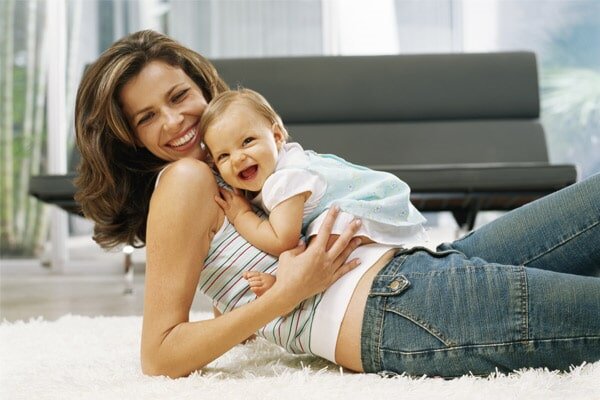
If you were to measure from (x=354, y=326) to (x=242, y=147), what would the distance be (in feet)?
1.20

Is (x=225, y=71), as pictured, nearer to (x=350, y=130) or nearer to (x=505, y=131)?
(x=350, y=130)

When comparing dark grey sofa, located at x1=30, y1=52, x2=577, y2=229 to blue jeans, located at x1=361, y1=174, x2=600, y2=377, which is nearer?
blue jeans, located at x1=361, y1=174, x2=600, y2=377

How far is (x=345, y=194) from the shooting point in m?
1.26

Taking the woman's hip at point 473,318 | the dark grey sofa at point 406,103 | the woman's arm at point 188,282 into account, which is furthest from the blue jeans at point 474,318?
the dark grey sofa at point 406,103

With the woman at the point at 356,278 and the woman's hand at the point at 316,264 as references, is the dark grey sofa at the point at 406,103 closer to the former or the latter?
the woman at the point at 356,278

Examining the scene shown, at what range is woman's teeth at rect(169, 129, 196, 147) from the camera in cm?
136

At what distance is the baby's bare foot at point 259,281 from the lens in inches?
46.9

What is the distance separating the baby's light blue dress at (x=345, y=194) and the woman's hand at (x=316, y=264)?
0.03 m

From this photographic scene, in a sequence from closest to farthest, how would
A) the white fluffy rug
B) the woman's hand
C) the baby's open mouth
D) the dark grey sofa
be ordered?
the white fluffy rug, the woman's hand, the baby's open mouth, the dark grey sofa

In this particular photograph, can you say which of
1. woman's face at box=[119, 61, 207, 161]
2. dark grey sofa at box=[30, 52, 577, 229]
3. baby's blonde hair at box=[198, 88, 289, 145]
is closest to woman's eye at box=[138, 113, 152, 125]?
woman's face at box=[119, 61, 207, 161]

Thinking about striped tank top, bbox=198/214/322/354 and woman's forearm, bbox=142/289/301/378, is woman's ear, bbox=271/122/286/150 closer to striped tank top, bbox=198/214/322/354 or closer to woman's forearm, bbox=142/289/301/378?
striped tank top, bbox=198/214/322/354

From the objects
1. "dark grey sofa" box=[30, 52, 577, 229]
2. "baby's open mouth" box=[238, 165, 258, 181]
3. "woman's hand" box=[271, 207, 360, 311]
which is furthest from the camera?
"dark grey sofa" box=[30, 52, 577, 229]

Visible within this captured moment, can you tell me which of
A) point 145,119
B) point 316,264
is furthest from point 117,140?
point 316,264

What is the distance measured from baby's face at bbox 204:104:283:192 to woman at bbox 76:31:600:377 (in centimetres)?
5
